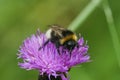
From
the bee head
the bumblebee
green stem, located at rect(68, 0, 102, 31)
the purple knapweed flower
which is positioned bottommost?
the purple knapweed flower

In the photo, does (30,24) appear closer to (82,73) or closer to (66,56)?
(82,73)

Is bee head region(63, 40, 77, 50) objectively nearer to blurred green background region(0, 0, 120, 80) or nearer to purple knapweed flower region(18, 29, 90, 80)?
purple knapweed flower region(18, 29, 90, 80)

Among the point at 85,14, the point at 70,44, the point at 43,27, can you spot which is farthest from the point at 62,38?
the point at 43,27

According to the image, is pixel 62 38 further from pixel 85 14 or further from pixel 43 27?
pixel 43 27

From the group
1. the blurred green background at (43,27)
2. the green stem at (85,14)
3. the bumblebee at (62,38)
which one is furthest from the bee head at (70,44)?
the blurred green background at (43,27)

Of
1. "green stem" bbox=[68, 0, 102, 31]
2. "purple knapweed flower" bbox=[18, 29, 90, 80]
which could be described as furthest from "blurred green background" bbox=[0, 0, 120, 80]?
"purple knapweed flower" bbox=[18, 29, 90, 80]

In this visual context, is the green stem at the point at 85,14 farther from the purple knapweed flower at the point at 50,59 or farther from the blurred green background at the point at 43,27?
the purple knapweed flower at the point at 50,59
